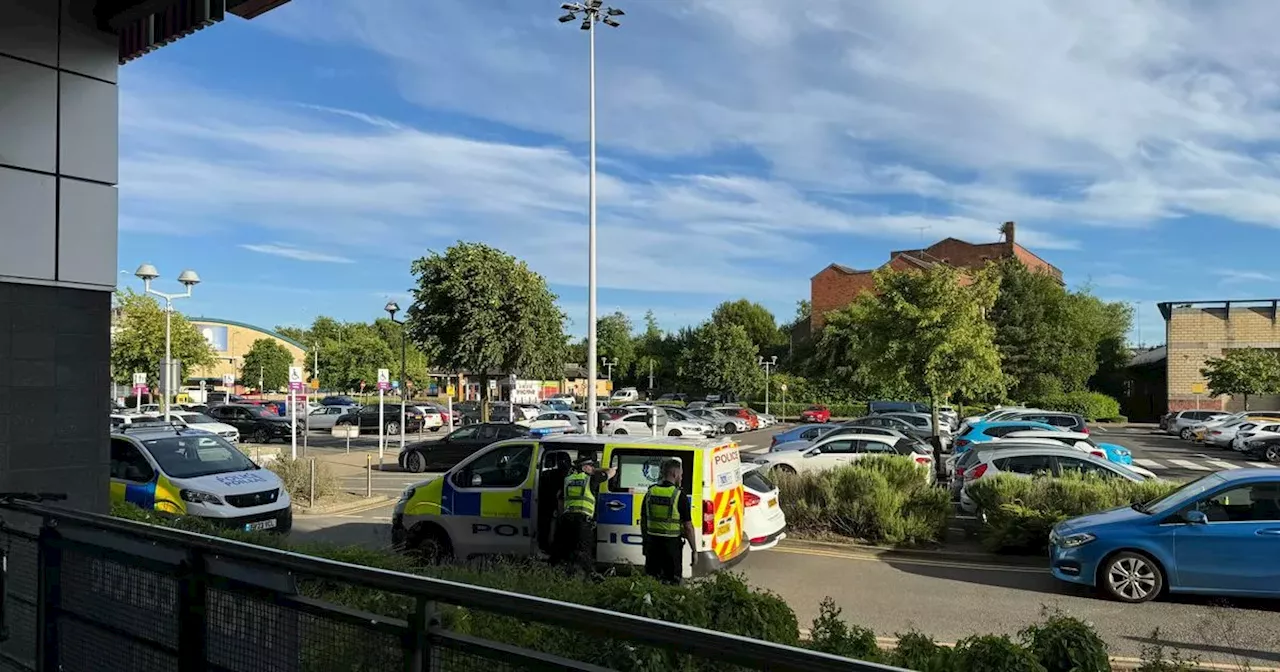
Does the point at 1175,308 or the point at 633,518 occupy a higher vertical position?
the point at 1175,308

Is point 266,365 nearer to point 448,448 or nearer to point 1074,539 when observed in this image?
point 448,448

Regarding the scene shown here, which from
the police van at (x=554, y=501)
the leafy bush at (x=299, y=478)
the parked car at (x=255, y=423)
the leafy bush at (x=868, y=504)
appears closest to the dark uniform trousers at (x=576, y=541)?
the police van at (x=554, y=501)

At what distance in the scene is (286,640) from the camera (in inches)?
133

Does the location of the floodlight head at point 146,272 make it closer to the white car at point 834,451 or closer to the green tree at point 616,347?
the white car at point 834,451

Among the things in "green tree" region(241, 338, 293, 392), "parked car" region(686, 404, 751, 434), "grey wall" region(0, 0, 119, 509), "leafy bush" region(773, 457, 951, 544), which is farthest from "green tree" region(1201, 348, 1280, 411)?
"green tree" region(241, 338, 293, 392)

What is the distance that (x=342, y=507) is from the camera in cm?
1739

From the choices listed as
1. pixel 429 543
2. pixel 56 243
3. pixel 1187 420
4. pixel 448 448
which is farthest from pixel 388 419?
pixel 1187 420

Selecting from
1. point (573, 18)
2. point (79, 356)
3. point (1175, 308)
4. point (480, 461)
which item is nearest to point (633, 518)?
point (480, 461)

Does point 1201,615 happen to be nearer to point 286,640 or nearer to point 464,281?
point 286,640

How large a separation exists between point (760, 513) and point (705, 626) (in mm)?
6637

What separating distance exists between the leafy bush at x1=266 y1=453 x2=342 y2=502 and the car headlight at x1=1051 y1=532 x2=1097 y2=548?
13.7 meters

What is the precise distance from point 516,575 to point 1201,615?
23.5 feet

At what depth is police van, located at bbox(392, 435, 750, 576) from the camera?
943 centimetres

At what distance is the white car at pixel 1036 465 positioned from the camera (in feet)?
46.2
